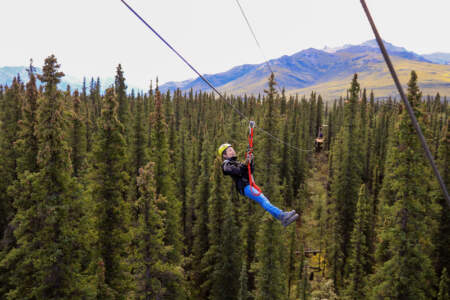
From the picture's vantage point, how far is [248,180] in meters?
8.67

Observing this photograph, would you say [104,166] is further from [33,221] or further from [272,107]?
[272,107]

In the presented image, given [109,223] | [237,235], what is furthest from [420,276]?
[109,223]

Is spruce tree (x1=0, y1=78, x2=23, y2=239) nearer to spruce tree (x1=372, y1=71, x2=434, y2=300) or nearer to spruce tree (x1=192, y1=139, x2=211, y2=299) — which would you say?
spruce tree (x1=192, y1=139, x2=211, y2=299)

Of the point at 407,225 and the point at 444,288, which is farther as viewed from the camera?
the point at 444,288

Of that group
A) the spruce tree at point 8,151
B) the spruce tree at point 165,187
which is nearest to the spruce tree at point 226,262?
the spruce tree at point 165,187

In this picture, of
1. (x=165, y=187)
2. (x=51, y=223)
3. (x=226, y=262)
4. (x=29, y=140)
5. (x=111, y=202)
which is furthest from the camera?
(x=226, y=262)

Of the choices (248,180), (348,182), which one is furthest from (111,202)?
(348,182)

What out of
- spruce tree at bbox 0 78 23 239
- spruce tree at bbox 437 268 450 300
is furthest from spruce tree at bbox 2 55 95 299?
spruce tree at bbox 437 268 450 300

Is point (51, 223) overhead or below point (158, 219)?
overhead

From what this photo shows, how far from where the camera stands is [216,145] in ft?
144

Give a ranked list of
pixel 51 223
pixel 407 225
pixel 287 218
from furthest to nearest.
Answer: pixel 407 225 < pixel 51 223 < pixel 287 218

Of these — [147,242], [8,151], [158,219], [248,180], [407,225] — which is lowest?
[147,242]

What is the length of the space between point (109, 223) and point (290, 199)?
35980 millimetres

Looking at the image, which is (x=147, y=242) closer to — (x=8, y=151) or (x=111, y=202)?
(x=111, y=202)
